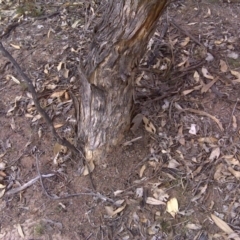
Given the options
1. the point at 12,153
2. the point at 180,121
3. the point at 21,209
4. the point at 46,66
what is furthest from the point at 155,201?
the point at 46,66

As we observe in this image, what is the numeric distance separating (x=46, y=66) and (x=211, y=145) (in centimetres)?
147

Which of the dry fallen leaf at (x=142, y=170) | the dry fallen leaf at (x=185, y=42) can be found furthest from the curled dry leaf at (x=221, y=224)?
the dry fallen leaf at (x=185, y=42)

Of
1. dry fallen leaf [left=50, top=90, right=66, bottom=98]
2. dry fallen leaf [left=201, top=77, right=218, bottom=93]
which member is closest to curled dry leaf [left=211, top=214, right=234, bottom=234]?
dry fallen leaf [left=201, top=77, right=218, bottom=93]

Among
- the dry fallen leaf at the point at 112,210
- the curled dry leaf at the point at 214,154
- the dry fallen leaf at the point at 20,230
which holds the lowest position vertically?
the dry fallen leaf at the point at 20,230

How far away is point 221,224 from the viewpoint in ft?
8.14

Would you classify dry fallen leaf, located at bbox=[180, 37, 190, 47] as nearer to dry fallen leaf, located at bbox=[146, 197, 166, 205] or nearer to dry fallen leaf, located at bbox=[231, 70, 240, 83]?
dry fallen leaf, located at bbox=[231, 70, 240, 83]

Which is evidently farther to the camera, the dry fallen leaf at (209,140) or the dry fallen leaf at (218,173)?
the dry fallen leaf at (209,140)

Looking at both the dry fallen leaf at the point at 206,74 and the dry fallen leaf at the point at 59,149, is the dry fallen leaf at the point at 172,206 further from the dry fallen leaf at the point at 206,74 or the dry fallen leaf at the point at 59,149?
the dry fallen leaf at the point at 206,74

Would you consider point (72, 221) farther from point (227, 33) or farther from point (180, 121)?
point (227, 33)

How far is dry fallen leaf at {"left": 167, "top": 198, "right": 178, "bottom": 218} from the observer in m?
2.55

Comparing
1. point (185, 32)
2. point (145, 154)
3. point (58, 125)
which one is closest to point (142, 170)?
point (145, 154)

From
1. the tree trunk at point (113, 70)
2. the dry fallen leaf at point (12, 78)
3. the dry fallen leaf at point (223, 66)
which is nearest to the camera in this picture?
the tree trunk at point (113, 70)

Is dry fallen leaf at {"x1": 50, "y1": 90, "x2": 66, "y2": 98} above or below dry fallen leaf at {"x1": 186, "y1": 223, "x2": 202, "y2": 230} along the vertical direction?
above

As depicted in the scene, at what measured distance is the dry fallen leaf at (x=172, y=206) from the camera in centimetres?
255
